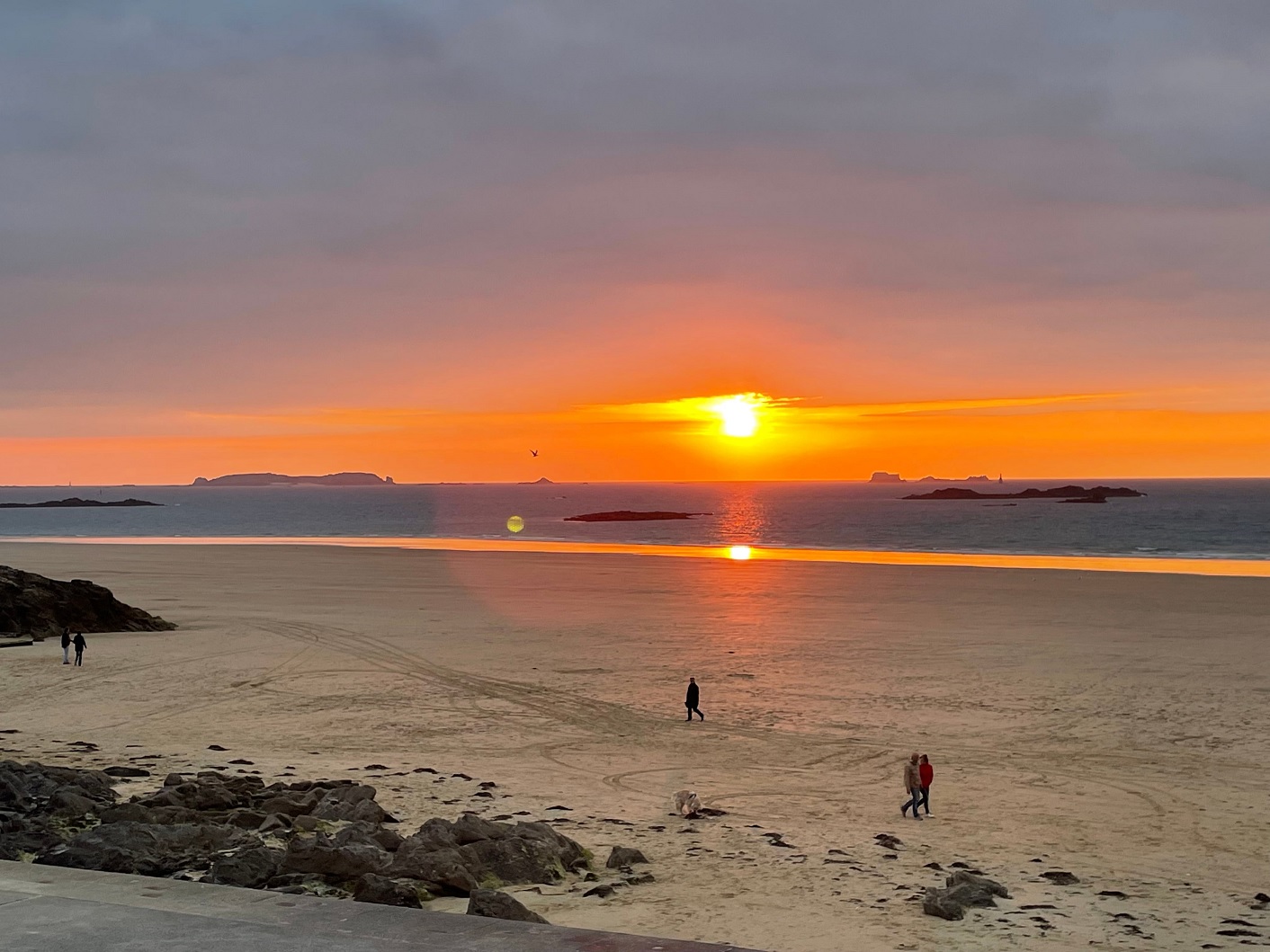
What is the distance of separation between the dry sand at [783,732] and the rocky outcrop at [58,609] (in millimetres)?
2003

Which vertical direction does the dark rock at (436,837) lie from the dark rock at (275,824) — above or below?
above

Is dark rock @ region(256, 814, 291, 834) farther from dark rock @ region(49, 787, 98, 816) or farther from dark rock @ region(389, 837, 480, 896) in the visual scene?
dark rock @ region(389, 837, 480, 896)

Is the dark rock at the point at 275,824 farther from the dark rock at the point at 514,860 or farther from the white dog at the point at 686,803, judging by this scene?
the white dog at the point at 686,803

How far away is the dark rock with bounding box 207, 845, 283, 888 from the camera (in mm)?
12578

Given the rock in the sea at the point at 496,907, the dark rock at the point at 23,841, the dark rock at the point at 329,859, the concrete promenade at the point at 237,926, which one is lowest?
the dark rock at the point at 23,841

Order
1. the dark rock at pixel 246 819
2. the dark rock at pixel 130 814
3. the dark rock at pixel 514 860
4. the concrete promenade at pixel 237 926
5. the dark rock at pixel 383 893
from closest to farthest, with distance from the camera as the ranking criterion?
the concrete promenade at pixel 237 926 → the dark rock at pixel 383 893 → the dark rock at pixel 514 860 → the dark rock at pixel 130 814 → the dark rock at pixel 246 819

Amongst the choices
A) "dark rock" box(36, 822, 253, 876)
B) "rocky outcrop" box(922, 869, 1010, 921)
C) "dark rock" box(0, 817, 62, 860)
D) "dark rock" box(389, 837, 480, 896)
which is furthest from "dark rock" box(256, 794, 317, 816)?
"rocky outcrop" box(922, 869, 1010, 921)

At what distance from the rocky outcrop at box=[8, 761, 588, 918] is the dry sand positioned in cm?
99

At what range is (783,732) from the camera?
2459cm

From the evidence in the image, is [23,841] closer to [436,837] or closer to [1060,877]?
[436,837]

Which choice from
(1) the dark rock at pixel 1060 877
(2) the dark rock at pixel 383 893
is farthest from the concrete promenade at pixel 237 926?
(1) the dark rock at pixel 1060 877

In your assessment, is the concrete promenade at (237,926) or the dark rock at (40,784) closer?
the concrete promenade at (237,926)

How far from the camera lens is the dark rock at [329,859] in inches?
506

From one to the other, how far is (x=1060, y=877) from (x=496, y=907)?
7870mm
